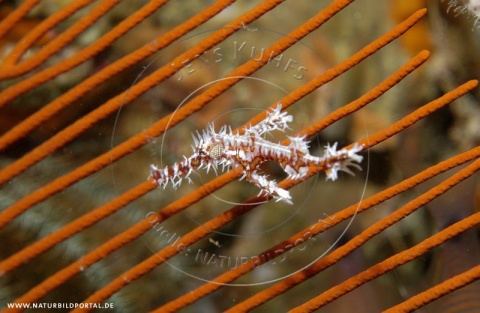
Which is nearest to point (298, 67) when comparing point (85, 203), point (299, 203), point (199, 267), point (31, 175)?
point (299, 203)

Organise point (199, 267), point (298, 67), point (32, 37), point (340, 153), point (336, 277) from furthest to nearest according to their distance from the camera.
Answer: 1. point (336, 277)
2. point (199, 267)
3. point (298, 67)
4. point (32, 37)
5. point (340, 153)

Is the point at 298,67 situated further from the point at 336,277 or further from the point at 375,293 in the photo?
the point at 375,293

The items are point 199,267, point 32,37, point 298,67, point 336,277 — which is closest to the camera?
point 32,37

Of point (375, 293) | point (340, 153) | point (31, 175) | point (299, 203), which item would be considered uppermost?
point (31, 175)

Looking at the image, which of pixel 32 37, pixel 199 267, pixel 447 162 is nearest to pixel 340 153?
pixel 447 162

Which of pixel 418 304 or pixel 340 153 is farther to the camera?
pixel 418 304

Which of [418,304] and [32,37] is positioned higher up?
[32,37]
